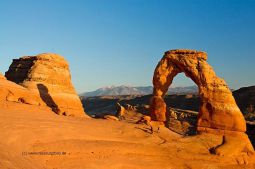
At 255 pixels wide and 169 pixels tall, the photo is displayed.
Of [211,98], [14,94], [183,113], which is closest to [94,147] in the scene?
[211,98]

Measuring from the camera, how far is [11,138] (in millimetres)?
11906

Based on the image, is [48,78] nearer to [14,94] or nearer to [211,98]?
[14,94]

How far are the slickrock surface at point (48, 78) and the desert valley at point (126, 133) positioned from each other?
9cm

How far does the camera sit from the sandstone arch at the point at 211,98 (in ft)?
61.2

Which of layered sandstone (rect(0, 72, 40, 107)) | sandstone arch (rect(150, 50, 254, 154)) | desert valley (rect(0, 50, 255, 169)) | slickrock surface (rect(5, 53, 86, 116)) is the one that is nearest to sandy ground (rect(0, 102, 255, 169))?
desert valley (rect(0, 50, 255, 169))

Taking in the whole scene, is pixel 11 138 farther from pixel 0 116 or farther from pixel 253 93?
pixel 253 93

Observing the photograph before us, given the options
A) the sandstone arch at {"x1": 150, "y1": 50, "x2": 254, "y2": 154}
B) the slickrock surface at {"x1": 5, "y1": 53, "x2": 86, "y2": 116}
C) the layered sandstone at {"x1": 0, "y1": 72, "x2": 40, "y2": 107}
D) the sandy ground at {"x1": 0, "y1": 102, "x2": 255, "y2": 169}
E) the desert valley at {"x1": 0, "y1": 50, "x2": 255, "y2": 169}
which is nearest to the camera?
the sandy ground at {"x1": 0, "y1": 102, "x2": 255, "y2": 169}

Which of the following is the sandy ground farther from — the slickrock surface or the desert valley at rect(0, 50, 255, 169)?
the slickrock surface

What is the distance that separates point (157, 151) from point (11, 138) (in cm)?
616

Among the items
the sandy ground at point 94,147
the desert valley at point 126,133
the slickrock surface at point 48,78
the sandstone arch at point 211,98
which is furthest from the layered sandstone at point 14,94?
the sandstone arch at point 211,98

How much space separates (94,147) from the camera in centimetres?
1305

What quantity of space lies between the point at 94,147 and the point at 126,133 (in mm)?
3209

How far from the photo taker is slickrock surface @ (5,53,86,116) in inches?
1055

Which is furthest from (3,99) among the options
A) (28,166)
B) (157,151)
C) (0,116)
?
(28,166)
